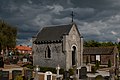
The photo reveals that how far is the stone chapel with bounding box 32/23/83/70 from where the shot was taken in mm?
38625

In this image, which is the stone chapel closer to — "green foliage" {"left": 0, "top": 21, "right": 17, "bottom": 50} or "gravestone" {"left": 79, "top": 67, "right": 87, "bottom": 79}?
"gravestone" {"left": 79, "top": 67, "right": 87, "bottom": 79}

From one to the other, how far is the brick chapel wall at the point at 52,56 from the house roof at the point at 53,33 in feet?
3.62

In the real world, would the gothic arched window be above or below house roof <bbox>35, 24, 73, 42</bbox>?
below

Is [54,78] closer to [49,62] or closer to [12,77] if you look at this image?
[12,77]

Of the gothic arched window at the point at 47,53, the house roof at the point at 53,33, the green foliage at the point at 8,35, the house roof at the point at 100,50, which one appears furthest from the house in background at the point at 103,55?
the green foliage at the point at 8,35

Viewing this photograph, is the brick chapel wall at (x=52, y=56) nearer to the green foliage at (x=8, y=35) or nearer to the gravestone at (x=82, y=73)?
the green foliage at (x=8, y=35)

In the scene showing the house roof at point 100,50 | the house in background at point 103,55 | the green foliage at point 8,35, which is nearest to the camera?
the green foliage at point 8,35

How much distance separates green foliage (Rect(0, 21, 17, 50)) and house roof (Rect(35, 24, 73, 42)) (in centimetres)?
761

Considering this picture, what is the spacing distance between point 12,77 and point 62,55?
47.4 feet

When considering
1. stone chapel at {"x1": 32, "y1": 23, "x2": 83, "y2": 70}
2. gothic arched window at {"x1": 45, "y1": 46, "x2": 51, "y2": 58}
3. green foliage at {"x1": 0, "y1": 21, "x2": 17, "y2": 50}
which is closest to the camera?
stone chapel at {"x1": 32, "y1": 23, "x2": 83, "y2": 70}

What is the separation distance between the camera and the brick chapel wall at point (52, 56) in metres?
39.1

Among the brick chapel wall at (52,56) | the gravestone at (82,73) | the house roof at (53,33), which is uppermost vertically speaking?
the house roof at (53,33)

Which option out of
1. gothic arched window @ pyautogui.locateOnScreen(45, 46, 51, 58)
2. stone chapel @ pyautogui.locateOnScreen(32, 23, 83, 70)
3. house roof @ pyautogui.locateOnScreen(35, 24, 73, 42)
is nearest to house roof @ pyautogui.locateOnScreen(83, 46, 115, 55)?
stone chapel @ pyautogui.locateOnScreen(32, 23, 83, 70)

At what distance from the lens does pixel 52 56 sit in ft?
132
